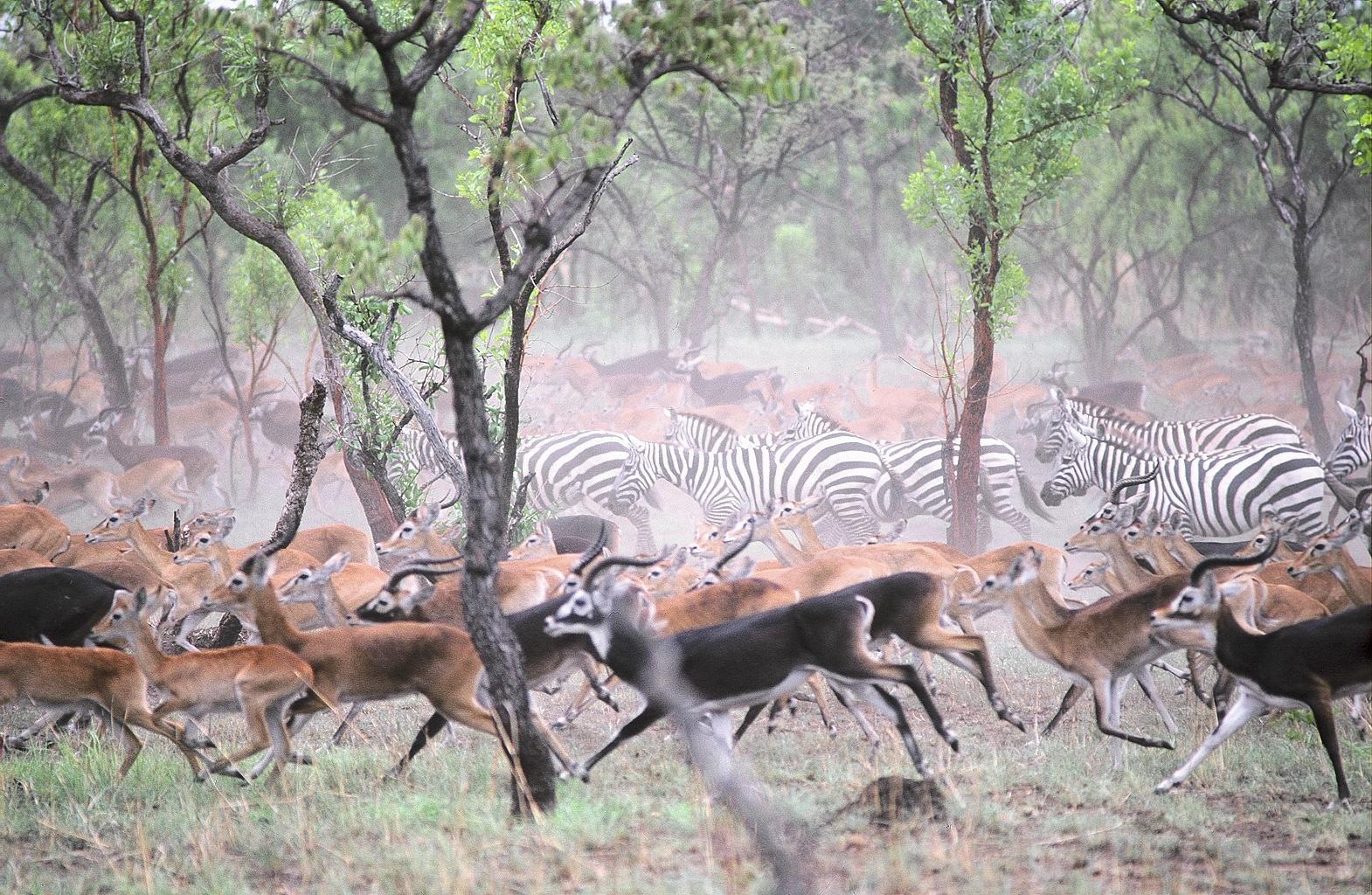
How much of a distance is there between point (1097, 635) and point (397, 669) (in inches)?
152

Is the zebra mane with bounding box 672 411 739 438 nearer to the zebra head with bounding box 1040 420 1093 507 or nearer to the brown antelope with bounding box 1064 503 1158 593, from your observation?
the zebra head with bounding box 1040 420 1093 507

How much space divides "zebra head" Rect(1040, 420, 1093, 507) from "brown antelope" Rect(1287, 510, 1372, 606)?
20.6 feet

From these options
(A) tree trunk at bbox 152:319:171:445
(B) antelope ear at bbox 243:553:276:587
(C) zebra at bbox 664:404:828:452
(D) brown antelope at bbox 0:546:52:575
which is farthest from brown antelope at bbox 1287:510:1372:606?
(A) tree trunk at bbox 152:319:171:445

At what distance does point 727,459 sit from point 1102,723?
10.1m

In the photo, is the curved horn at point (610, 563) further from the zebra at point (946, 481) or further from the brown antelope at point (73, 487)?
the brown antelope at point (73, 487)

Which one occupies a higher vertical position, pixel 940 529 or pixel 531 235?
pixel 531 235

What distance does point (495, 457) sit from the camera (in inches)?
244

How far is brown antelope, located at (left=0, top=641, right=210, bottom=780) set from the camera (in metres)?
7.22

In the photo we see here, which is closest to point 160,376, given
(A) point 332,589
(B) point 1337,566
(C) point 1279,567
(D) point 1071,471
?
(A) point 332,589

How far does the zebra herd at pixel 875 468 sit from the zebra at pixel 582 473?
11mm

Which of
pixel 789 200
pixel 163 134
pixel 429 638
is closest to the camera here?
pixel 429 638

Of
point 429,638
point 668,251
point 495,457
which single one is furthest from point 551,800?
point 668,251

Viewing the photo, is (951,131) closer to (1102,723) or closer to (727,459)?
(727,459)

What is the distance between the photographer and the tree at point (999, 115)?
39.5ft
